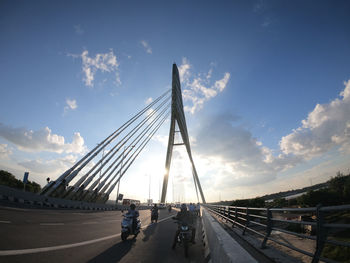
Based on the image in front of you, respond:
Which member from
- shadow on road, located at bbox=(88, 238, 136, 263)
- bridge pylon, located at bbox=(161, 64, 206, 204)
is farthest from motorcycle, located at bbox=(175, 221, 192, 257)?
bridge pylon, located at bbox=(161, 64, 206, 204)

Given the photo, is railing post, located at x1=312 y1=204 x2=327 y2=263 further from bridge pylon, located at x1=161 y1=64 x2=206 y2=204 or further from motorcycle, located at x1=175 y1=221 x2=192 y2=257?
bridge pylon, located at x1=161 y1=64 x2=206 y2=204

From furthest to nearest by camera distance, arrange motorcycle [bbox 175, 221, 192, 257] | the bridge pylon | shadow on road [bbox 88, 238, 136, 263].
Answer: the bridge pylon < motorcycle [bbox 175, 221, 192, 257] < shadow on road [bbox 88, 238, 136, 263]

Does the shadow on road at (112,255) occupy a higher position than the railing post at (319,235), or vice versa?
the railing post at (319,235)

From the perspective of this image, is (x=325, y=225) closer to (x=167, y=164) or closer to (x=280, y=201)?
(x=167, y=164)

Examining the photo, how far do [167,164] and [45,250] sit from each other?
3938cm

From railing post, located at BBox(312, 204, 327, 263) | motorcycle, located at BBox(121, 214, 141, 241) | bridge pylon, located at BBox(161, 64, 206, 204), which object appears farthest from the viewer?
bridge pylon, located at BBox(161, 64, 206, 204)

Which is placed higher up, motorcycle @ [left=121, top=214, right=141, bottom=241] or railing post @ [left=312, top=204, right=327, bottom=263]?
railing post @ [left=312, top=204, right=327, bottom=263]

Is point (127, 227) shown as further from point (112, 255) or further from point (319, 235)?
point (319, 235)

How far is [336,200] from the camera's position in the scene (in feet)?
142

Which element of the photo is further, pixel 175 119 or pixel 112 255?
pixel 175 119

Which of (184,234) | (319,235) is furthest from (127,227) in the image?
(319,235)

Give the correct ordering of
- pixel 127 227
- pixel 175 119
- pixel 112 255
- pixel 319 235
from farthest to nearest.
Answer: pixel 175 119 → pixel 127 227 → pixel 112 255 → pixel 319 235

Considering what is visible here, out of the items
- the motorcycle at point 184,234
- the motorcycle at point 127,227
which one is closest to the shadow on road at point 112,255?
the motorcycle at point 127,227

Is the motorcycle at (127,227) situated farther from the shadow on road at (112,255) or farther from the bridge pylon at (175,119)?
the bridge pylon at (175,119)
